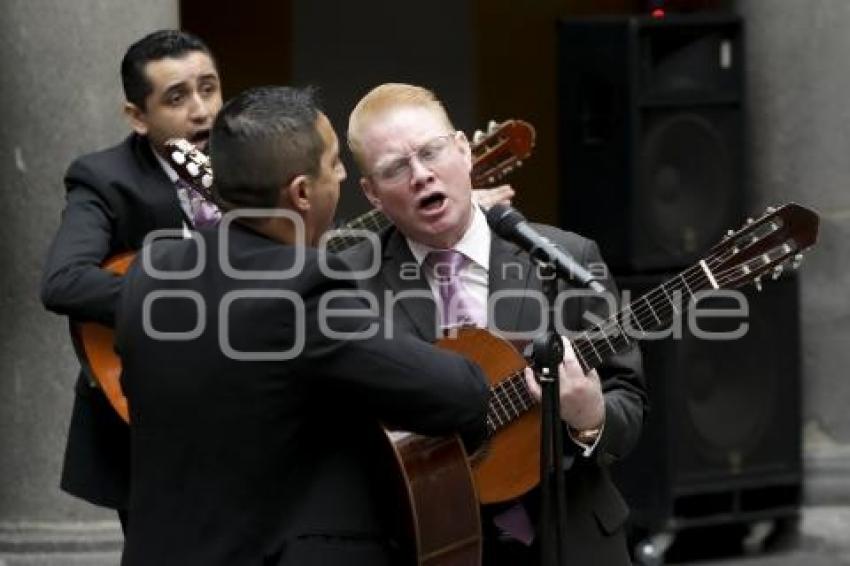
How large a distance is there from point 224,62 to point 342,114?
54cm

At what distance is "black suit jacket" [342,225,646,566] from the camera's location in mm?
4340

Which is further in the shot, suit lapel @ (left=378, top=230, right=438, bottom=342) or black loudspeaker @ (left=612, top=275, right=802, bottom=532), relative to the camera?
black loudspeaker @ (left=612, top=275, right=802, bottom=532)

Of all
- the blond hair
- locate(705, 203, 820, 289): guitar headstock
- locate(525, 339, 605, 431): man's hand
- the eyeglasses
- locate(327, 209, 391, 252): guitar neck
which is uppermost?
the blond hair

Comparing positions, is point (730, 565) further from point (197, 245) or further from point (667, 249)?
point (197, 245)

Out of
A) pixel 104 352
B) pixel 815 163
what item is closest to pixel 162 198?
pixel 104 352

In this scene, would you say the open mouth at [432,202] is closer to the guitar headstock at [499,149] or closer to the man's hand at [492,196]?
the man's hand at [492,196]

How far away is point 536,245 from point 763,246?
22.2 inches

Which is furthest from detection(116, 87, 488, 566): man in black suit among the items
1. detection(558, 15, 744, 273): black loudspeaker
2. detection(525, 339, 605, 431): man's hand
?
detection(558, 15, 744, 273): black loudspeaker

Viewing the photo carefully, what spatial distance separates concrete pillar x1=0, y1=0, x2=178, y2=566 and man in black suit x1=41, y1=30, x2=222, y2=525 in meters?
1.36

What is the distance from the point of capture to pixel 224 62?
9273 mm


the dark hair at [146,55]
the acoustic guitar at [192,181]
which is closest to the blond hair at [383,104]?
the acoustic guitar at [192,181]

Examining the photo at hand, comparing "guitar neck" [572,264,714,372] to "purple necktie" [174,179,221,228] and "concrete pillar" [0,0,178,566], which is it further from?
"concrete pillar" [0,0,178,566]

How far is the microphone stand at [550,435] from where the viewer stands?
406 centimetres

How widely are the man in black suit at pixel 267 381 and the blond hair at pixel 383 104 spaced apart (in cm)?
69
